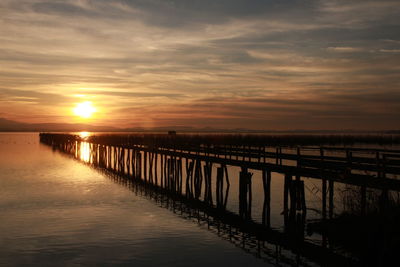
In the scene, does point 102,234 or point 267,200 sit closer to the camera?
point 102,234

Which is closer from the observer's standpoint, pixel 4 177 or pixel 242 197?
pixel 242 197

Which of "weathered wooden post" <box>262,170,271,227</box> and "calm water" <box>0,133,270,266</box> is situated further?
"weathered wooden post" <box>262,170,271,227</box>

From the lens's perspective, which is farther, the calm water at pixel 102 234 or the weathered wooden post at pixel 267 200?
the weathered wooden post at pixel 267 200

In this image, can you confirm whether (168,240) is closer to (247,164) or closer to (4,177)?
(247,164)

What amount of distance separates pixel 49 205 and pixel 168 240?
40.8ft

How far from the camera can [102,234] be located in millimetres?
21000

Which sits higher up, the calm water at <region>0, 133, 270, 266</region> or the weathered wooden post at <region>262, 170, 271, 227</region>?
the weathered wooden post at <region>262, 170, 271, 227</region>

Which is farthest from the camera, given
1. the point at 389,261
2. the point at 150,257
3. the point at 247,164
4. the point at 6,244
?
the point at 247,164

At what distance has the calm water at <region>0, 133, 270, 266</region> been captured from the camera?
17156 mm

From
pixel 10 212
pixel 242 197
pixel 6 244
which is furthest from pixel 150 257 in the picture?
pixel 10 212

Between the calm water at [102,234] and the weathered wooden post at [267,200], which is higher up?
the weathered wooden post at [267,200]

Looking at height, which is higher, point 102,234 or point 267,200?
point 267,200

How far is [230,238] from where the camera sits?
19875mm

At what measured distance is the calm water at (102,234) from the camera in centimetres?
1716
